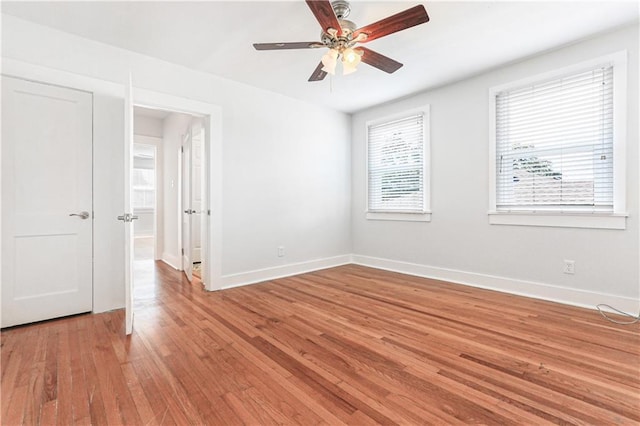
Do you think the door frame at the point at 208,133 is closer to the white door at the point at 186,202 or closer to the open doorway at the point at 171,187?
the open doorway at the point at 171,187

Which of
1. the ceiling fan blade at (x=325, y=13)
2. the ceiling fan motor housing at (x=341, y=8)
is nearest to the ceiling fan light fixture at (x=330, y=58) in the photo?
the ceiling fan blade at (x=325, y=13)

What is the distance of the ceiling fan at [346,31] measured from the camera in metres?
1.96

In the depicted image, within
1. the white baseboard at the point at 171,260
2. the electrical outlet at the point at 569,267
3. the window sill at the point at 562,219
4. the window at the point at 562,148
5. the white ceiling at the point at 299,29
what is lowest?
the white baseboard at the point at 171,260

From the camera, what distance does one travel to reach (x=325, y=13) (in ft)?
6.46

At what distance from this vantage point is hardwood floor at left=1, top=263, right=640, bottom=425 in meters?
1.47

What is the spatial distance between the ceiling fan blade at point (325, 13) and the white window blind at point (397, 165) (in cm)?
252

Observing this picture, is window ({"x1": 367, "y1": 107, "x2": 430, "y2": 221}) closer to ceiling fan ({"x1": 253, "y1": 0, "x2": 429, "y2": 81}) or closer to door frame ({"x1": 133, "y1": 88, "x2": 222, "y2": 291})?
ceiling fan ({"x1": 253, "y1": 0, "x2": 429, "y2": 81})

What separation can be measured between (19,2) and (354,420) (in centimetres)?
367

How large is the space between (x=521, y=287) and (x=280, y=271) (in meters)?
2.92

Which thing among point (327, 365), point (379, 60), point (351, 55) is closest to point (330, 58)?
point (351, 55)

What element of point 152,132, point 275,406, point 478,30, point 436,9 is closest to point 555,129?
point 478,30

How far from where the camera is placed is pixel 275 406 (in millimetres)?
1515

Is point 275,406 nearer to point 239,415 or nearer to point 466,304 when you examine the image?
point 239,415

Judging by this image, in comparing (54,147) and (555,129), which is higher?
(555,129)
